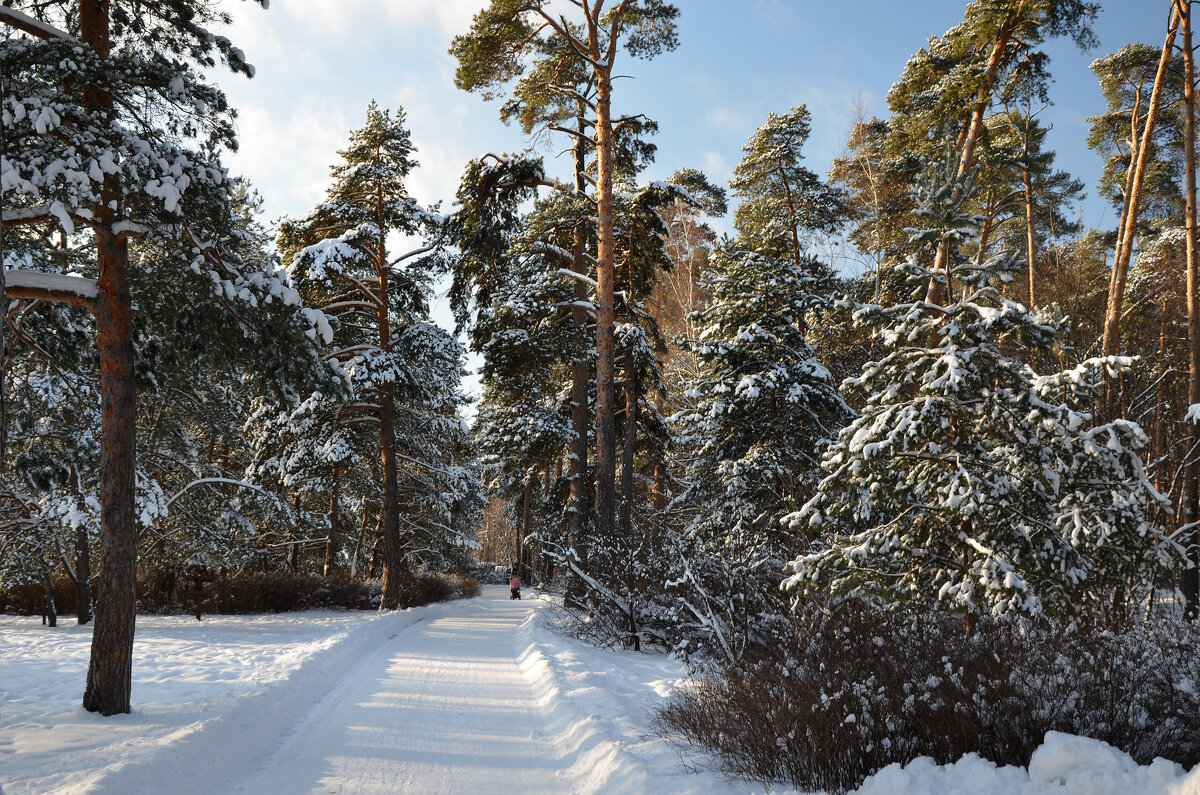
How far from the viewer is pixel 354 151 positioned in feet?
56.5

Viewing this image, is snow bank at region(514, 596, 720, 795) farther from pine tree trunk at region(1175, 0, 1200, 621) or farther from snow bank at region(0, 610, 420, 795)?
pine tree trunk at region(1175, 0, 1200, 621)

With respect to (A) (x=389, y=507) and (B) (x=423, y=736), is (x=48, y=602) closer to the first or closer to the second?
(A) (x=389, y=507)

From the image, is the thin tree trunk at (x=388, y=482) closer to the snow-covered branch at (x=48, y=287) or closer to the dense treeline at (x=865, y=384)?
the dense treeline at (x=865, y=384)

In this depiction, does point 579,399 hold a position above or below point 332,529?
above

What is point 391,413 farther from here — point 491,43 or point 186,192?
point 186,192

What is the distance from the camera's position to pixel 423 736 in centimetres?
599

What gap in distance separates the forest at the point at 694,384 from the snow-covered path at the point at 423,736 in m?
1.51

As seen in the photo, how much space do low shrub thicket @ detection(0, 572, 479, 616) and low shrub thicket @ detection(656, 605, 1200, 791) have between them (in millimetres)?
14848

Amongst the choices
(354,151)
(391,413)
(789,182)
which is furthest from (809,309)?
(354,151)

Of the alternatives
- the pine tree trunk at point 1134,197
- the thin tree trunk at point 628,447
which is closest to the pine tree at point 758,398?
the thin tree trunk at point 628,447

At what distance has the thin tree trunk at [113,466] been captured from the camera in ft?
20.2

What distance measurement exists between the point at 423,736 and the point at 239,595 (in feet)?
41.8

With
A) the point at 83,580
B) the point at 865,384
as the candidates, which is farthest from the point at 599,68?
the point at 83,580

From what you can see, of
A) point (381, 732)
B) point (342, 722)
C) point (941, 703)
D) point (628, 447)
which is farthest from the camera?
point (628, 447)
